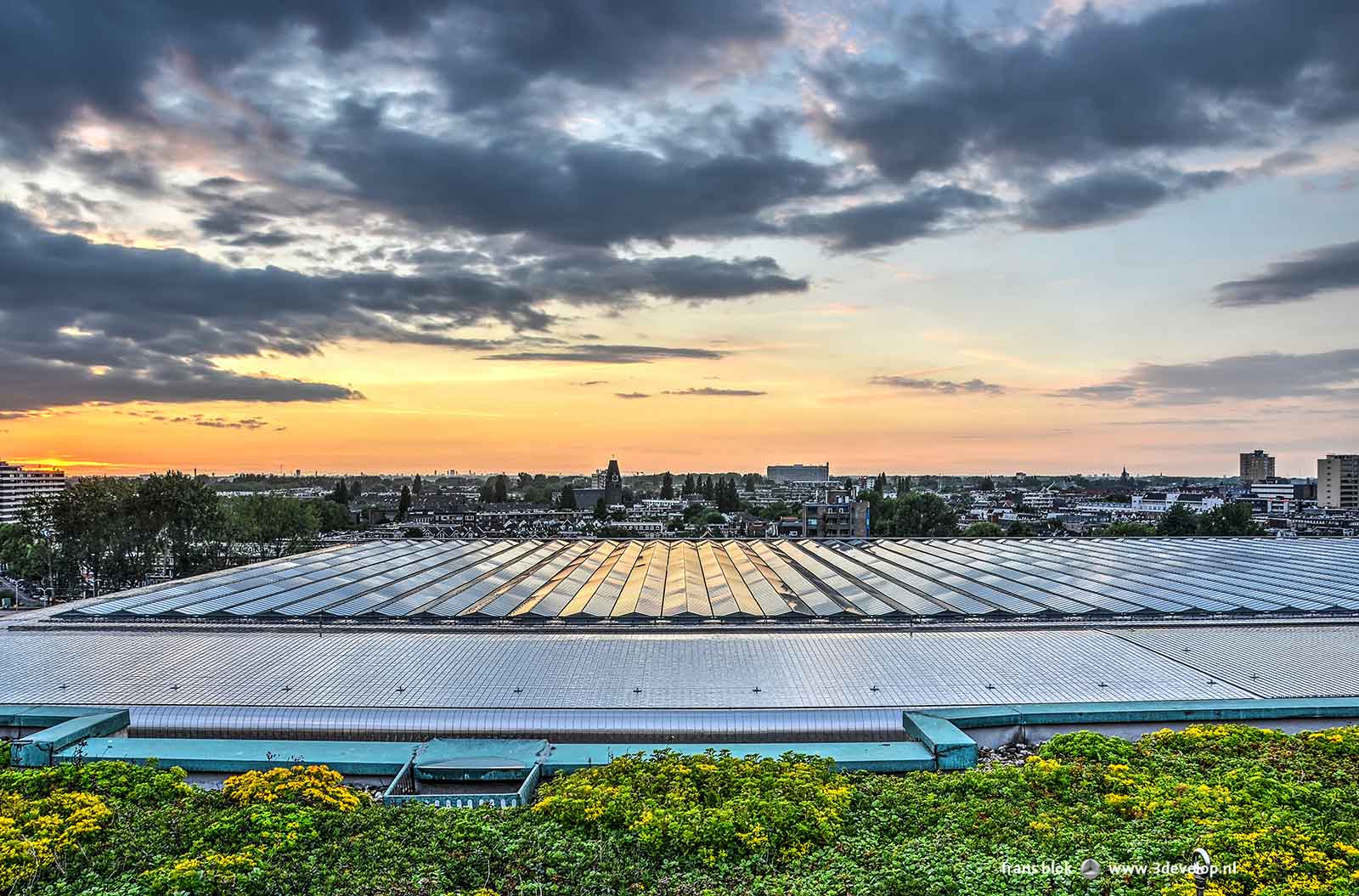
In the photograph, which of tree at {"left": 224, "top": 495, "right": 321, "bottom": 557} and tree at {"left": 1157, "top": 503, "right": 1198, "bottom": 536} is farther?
tree at {"left": 1157, "top": 503, "right": 1198, "bottom": 536}

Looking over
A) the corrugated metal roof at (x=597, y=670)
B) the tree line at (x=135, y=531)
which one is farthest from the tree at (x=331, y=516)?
the corrugated metal roof at (x=597, y=670)

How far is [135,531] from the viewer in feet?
244

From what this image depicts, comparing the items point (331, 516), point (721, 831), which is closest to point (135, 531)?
point (331, 516)

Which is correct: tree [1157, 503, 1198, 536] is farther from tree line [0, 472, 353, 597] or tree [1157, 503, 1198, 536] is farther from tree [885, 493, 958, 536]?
tree line [0, 472, 353, 597]

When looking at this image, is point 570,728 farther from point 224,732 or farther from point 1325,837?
point 1325,837

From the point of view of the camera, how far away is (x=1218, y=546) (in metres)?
68.3

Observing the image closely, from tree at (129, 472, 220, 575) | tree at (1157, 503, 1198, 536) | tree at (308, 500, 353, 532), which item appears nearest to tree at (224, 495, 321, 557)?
tree at (129, 472, 220, 575)

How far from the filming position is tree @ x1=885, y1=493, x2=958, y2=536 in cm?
12019

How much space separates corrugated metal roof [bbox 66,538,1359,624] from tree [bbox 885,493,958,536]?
2163 inches

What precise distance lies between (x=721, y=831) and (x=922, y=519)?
111 metres

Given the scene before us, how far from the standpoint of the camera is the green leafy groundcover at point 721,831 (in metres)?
15.4

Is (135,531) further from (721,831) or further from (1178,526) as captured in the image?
(1178,526)

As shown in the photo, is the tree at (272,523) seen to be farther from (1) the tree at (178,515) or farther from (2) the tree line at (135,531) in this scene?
(1) the tree at (178,515)

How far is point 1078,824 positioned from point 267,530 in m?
88.7
